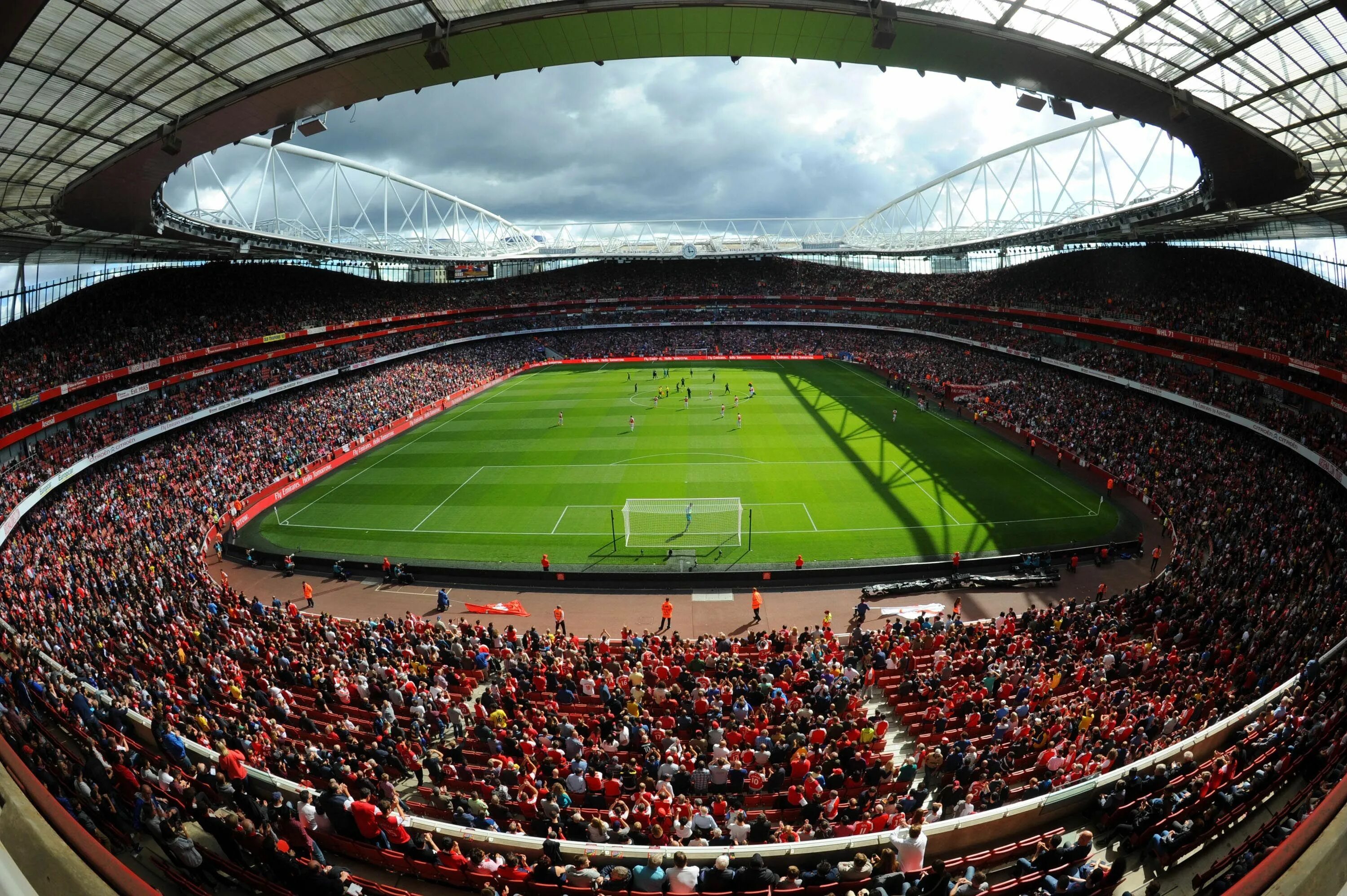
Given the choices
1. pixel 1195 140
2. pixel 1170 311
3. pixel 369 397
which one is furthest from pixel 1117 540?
pixel 369 397

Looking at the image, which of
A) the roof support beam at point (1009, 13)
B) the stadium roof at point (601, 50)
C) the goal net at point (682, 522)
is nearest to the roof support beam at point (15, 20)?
the stadium roof at point (601, 50)

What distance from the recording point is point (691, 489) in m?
35.5

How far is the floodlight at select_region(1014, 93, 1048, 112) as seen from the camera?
1639cm

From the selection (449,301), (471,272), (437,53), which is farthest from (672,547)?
(471,272)

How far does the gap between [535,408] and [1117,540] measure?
39705 millimetres

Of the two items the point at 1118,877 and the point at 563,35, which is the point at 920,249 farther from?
the point at 1118,877

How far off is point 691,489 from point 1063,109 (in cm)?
2294

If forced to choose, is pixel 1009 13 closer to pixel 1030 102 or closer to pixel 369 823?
pixel 1030 102

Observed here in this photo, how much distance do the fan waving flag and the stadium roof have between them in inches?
628

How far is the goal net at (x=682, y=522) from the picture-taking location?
29.4 metres

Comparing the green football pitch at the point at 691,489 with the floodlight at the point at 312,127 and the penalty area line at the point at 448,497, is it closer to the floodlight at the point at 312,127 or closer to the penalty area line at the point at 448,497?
the penalty area line at the point at 448,497

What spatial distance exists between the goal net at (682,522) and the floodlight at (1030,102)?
716 inches

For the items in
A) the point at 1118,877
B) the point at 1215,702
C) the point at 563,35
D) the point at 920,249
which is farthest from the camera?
the point at 920,249

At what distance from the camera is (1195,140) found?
71.5ft
